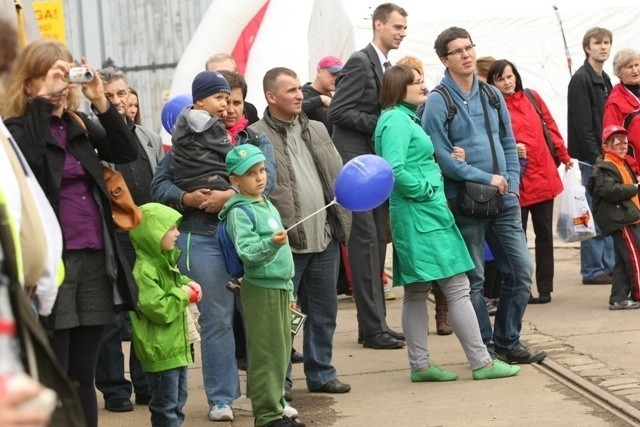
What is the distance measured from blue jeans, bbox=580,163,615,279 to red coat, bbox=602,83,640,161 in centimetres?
72

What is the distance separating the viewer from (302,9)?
48.6ft

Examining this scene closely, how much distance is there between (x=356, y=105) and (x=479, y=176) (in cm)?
154

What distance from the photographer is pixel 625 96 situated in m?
11.1

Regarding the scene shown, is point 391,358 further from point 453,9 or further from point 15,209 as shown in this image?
point 453,9

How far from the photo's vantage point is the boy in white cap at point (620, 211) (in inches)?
402

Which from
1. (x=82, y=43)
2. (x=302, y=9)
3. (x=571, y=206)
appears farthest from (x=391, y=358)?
(x=82, y=43)

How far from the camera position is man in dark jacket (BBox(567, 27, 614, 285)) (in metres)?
11.7

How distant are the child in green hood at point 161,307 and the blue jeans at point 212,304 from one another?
370 millimetres

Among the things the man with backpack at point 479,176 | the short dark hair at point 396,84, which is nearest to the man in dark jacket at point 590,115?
the man with backpack at point 479,176

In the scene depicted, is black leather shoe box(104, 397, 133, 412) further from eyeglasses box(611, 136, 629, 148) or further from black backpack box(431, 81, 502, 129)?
eyeglasses box(611, 136, 629, 148)

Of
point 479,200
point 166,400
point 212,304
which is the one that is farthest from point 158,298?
point 479,200

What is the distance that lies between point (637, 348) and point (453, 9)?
31.7 ft

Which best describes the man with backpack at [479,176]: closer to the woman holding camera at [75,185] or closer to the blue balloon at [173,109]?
the blue balloon at [173,109]

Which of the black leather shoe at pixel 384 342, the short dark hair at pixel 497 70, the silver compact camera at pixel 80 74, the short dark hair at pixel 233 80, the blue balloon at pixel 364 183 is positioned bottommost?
the black leather shoe at pixel 384 342
